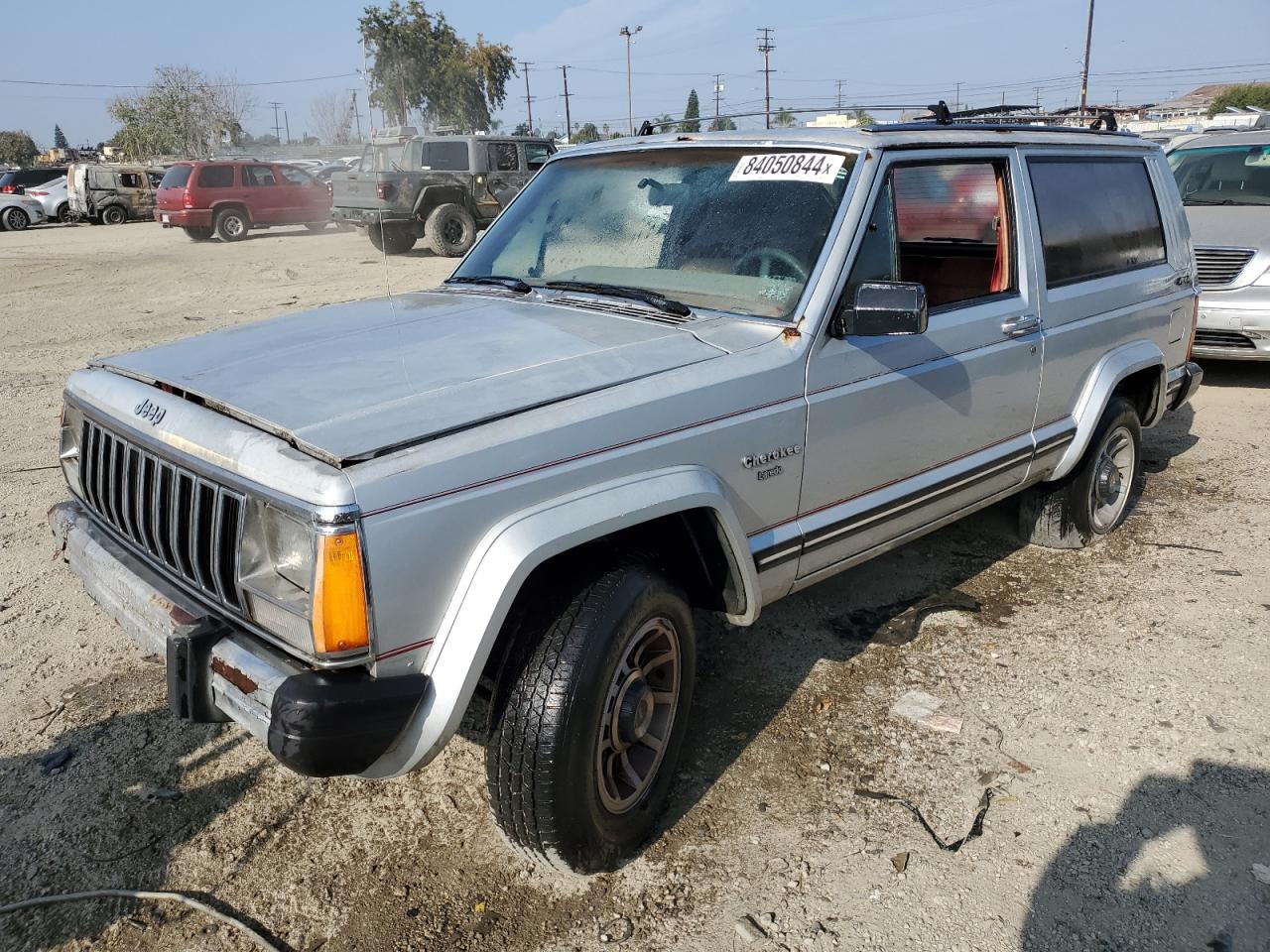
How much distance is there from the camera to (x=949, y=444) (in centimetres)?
349

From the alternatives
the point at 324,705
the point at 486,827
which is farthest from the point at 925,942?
the point at 324,705

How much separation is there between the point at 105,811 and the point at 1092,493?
4.24m

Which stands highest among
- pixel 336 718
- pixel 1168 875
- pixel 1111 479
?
pixel 336 718

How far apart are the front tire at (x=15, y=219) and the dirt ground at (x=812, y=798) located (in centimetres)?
2634

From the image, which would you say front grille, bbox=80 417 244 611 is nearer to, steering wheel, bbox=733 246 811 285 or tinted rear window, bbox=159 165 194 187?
steering wheel, bbox=733 246 811 285

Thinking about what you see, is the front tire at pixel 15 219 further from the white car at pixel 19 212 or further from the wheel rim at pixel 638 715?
the wheel rim at pixel 638 715

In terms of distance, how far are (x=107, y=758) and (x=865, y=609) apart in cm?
289

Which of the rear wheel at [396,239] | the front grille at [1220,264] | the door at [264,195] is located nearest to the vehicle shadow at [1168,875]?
the front grille at [1220,264]

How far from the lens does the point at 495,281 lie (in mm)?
3635

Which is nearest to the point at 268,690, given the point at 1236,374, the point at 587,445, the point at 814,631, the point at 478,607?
the point at 478,607

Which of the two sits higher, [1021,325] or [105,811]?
[1021,325]

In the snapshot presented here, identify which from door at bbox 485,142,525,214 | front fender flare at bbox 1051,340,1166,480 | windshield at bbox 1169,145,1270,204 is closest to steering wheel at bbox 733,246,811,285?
front fender flare at bbox 1051,340,1166,480

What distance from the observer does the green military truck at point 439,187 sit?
15.9m

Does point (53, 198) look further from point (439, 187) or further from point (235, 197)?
point (439, 187)
